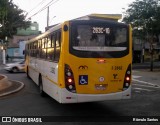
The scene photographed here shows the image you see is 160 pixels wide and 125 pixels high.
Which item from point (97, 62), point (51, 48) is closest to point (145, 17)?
point (51, 48)

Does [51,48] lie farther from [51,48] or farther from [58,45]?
[58,45]

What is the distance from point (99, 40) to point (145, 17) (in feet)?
77.8

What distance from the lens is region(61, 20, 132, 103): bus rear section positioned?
32.1 ft

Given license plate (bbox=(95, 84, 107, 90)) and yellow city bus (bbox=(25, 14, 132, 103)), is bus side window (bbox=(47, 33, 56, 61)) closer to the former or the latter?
yellow city bus (bbox=(25, 14, 132, 103))

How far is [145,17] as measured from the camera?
32656mm

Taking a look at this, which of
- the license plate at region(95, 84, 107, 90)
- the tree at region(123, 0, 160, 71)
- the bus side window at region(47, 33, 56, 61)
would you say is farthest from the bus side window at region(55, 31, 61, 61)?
the tree at region(123, 0, 160, 71)

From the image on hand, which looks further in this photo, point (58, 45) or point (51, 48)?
point (51, 48)

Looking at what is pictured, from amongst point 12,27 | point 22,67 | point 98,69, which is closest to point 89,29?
point 98,69

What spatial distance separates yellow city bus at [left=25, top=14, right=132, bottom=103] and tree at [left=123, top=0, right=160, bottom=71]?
22.3 metres

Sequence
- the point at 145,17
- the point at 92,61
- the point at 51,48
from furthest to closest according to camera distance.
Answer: the point at 145,17, the point at 51,48, the point at 92,61

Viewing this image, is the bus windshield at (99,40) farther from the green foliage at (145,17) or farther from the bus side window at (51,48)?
the green foliage at (145,17)

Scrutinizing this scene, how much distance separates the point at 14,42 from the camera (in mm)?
75750

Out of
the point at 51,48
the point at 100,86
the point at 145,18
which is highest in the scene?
the point at 145,18

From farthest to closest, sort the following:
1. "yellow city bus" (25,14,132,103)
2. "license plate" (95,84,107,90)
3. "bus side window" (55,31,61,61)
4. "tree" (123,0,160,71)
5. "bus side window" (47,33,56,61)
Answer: "tree" (123,0,160,71) → "bus side window" (47,33,56,61) → "bus side window" (55,31,61,61) → "license plate" (95,84,107,90) → "yellow city bus" (25,14,132,103)
